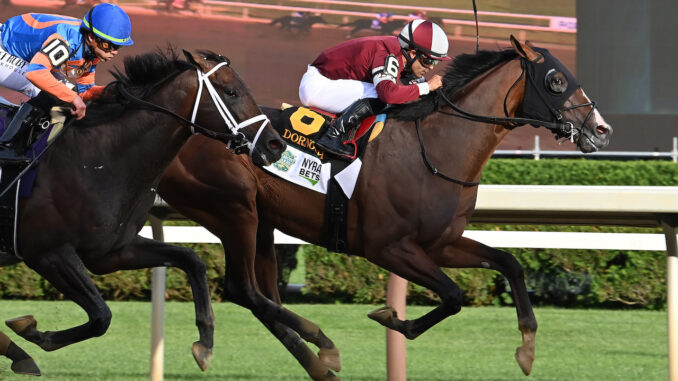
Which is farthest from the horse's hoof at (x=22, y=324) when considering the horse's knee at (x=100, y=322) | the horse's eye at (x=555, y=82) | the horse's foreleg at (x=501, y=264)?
the horse's eye at (x=555, y=82)

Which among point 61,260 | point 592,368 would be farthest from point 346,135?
point 592,368

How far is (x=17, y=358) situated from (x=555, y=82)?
2.56 m

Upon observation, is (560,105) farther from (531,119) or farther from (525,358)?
(525,358)

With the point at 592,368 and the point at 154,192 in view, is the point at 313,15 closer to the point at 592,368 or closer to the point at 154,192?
the point at 592,368

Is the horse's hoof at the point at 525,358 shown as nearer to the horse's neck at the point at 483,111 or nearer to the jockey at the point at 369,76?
the horse's neck at the point at 483,111

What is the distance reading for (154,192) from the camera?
4.38 metres

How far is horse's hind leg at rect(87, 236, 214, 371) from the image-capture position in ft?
14.2

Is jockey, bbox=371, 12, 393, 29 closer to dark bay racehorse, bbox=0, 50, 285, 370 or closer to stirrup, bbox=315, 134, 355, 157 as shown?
stirrup, bbox=315, 134, 355, 157

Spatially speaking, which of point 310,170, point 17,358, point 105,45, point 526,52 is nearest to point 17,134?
point 105,45

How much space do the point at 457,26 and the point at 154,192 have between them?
944cm

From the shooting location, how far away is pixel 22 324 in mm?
4375

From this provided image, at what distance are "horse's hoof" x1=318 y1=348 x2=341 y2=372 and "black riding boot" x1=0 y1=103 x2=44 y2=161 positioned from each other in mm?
1496

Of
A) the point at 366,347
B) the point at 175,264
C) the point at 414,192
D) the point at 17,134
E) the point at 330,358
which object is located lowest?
the point at 366,347

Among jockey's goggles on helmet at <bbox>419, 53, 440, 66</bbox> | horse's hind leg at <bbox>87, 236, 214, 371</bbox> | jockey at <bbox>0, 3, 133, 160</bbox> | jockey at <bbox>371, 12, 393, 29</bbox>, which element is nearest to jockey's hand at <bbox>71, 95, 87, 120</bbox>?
jockey at <bbox>0, 3, 133, 160</bbox>
